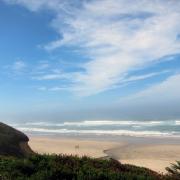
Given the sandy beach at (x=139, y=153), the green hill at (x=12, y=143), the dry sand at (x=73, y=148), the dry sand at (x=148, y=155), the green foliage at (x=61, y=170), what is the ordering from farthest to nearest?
the dry sand at (x=73, y=148) < the sandy beach at (x=139, y=153) < the dry sand at (x=148, y=155) < the green hill at (x=12, y=143) < the green foliage at (x=61, y=170)

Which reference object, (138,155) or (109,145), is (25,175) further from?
(109,145)

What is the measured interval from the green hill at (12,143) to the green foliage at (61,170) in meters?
6.75

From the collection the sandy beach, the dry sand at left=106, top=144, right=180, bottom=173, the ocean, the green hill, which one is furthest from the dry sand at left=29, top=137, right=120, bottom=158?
the ocean

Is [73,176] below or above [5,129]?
below

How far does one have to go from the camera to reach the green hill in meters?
15.9

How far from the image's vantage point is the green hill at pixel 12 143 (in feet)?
52.2

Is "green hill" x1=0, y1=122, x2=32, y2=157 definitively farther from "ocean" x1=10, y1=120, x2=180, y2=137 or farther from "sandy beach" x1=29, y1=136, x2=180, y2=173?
"ocean" x1=10, y1=120, x2=180, y2=137

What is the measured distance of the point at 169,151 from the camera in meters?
29.9

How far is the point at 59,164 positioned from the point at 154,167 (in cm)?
1440

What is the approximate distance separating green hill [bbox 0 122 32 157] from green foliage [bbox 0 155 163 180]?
6.75m

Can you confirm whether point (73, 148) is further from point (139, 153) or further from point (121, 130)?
point (121, 130)

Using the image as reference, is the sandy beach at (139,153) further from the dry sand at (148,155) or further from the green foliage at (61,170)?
the green foliage at (61,170)

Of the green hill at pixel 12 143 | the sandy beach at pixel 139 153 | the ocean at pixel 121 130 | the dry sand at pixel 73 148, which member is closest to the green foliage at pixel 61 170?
the green hill at pixel 12 143

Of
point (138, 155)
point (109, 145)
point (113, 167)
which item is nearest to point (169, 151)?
point (138, 155)
